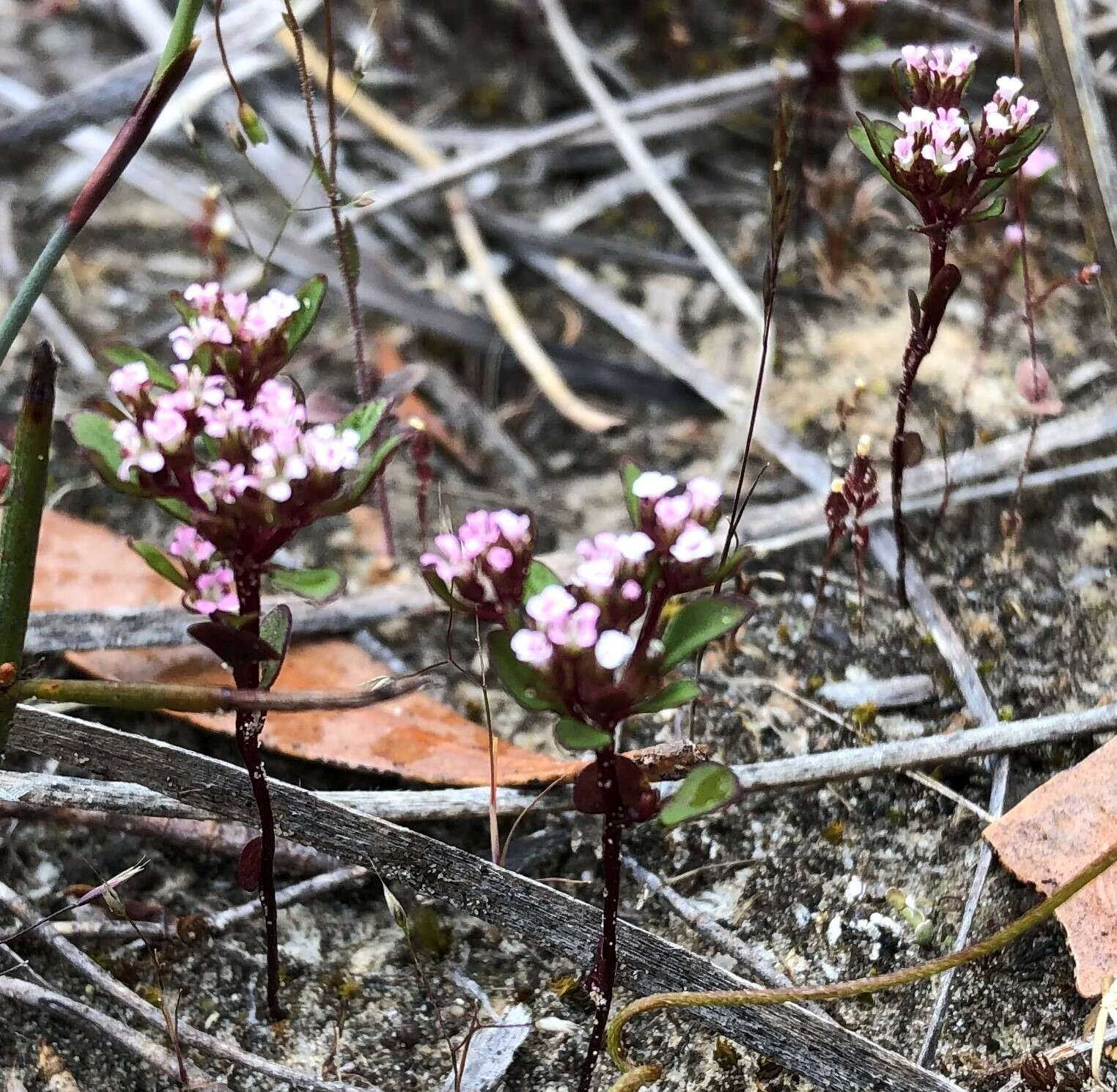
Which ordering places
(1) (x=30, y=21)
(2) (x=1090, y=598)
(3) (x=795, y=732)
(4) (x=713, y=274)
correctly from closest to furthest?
(3) (x=795, y=732)
(2) (x=1090, y=598)
(4) (x=713, y=274)
(1) (x=30, y=21)

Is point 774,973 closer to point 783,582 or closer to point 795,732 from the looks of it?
point 795,732

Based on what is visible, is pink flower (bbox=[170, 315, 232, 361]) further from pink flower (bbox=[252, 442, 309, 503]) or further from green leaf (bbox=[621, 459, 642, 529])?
green leaf (bbox=[621, 459, 642, 529])

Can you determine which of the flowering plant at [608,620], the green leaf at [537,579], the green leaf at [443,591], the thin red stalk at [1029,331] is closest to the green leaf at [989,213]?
the thin red stalk at [1029,331]

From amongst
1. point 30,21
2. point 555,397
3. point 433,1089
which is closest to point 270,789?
point 433,1089

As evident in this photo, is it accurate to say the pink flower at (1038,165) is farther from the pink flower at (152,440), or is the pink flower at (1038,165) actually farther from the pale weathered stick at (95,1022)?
the pale weathered stick at (95,1022)

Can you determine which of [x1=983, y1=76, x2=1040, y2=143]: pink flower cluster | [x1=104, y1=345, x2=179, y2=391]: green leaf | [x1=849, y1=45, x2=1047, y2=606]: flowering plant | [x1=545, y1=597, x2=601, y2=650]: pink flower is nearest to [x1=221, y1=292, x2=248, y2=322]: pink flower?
[x1=104, y1=345, x2=179, y2=391]: green leaf

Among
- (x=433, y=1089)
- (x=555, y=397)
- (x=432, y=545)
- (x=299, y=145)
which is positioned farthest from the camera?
(x=299, y=145)

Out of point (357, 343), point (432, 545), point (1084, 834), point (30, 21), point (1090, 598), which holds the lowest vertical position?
point (1084, 834)
